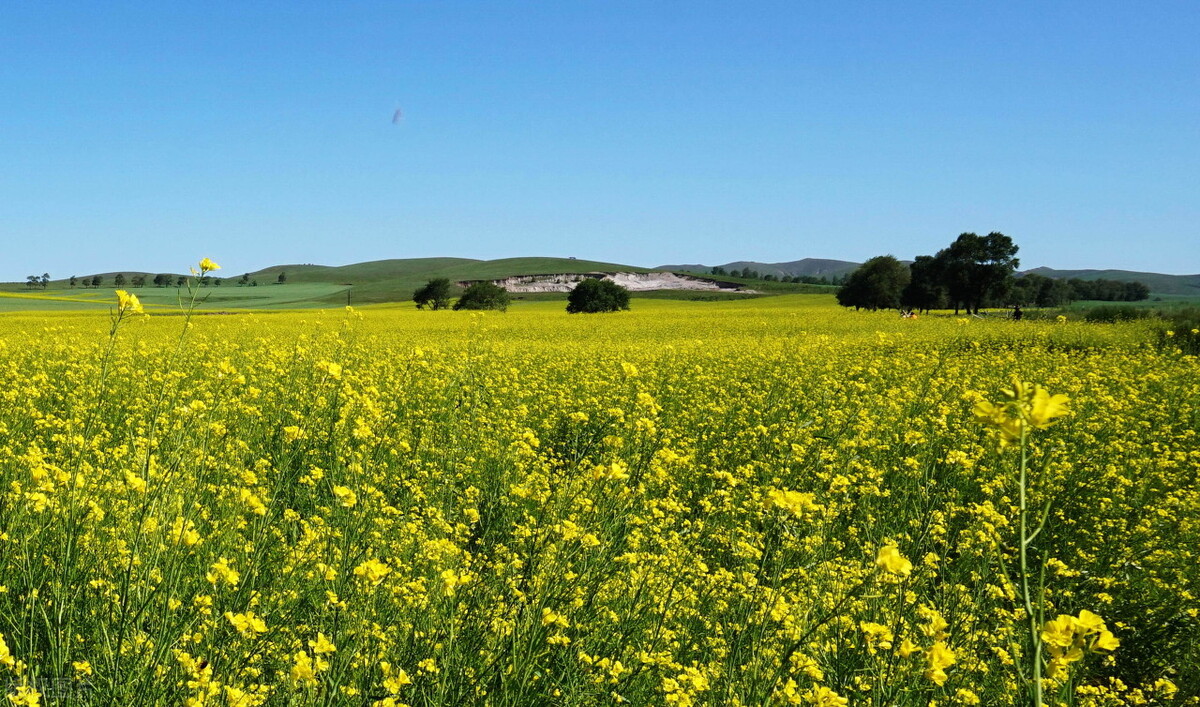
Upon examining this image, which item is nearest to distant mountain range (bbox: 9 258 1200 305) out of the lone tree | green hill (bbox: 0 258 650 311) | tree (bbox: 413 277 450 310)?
green hill (bbox: 0 258 650 311)

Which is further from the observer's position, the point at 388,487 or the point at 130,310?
the point at 388,487

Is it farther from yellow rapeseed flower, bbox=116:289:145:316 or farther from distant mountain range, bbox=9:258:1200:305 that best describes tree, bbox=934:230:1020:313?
yellow rapeseed flower, bbox=116:289:145:316

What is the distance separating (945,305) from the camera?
2307 inches

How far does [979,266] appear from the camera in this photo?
5394cm

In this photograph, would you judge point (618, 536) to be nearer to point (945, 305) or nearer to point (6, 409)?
point (6, 409)

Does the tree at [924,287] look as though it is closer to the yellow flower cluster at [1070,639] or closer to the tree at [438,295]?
the tree at [438,295]

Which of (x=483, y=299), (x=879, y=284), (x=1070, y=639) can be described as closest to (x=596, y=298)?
(x=483, y=299)

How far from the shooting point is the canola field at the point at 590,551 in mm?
2439

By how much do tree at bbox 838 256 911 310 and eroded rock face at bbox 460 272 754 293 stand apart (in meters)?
38.3

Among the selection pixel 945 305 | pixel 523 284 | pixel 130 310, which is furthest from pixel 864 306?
pixel 130 310

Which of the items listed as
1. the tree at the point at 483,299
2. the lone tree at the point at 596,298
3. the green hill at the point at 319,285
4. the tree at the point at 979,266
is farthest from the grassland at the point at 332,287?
the tree at the point at 979,266

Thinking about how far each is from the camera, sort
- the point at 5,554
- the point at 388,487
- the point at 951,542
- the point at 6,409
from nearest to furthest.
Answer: the point at 5,554, the point at 951,542, the point at 388,487, the point at 6,409

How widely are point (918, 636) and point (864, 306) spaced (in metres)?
60.7

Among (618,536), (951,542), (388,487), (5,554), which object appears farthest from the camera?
(388,487)
